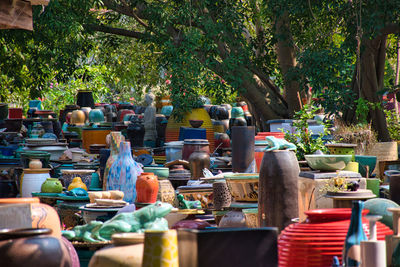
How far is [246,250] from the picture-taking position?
285 centimetres

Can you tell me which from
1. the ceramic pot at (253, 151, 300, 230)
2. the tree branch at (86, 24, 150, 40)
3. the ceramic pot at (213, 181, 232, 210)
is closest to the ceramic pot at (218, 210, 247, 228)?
the ceramic pot at (213, 181, 232, 210)

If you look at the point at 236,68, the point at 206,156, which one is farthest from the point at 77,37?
the point at 206,156

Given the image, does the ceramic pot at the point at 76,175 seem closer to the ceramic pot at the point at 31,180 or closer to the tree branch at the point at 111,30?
the ceramic pot at the point at 31,180

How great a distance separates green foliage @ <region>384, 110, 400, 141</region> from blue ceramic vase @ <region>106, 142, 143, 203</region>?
23.2ft

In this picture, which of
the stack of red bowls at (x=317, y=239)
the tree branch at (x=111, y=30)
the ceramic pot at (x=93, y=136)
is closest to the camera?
the stack of red bowls at (x=317, y=239)

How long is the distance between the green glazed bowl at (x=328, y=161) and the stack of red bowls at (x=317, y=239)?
5.42 ft

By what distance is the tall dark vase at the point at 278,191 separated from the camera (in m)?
4.41

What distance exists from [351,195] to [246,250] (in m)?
1.19

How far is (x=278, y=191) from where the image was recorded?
4.43 m

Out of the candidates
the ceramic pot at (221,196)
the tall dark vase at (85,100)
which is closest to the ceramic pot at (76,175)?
the ceramic pot at (221,196)

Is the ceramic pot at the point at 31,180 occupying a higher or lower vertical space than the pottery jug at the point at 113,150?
lower

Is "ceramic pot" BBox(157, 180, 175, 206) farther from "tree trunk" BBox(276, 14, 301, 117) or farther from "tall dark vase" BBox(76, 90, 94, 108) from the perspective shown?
"tall dark vase" BBox(76, 90, 94, 108)

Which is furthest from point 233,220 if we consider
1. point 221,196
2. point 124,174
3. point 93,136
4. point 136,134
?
point 93,136

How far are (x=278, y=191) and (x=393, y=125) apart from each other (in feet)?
26.5
